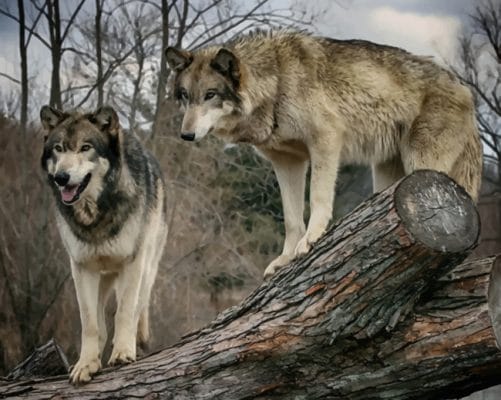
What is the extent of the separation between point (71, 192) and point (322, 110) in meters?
1.77

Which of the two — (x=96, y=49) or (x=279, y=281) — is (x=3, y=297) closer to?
(x=96, y=49)

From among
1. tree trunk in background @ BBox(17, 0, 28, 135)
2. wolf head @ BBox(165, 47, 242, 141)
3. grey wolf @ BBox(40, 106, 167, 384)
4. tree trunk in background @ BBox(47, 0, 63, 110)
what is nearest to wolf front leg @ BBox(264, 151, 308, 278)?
wolf head @ BBox(165, 47, 242, 141)

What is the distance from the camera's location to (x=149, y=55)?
16906 mm

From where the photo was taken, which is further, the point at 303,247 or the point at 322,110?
the point at 322,110

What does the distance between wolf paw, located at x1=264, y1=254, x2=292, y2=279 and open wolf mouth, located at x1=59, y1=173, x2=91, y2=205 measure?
1.29m

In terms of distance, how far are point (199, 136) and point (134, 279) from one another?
3.49 feet

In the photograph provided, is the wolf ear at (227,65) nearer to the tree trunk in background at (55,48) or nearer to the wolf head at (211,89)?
the wolf head at (211,89)

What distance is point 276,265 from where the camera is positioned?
18.0ft

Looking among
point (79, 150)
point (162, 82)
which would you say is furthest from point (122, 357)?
point (162, 82)

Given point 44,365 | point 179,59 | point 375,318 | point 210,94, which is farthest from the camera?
point 44,365

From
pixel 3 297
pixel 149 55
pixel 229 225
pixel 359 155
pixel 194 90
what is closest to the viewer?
pixel 194 90

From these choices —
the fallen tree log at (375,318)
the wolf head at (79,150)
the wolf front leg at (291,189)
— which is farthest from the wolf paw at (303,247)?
the wolf head at (79,150)

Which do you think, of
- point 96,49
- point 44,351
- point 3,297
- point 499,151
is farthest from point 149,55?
point 44,351

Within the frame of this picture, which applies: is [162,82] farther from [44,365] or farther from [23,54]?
[44,365]
